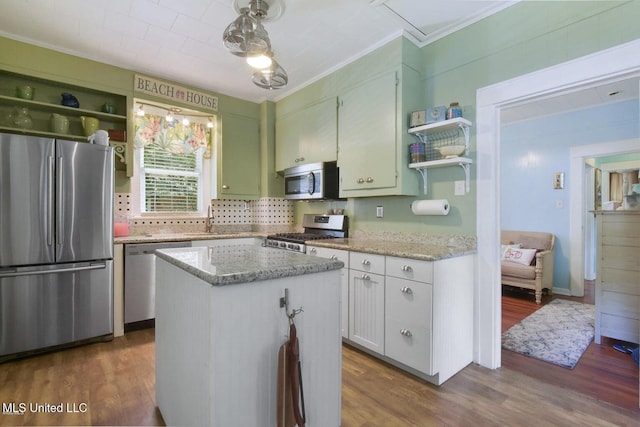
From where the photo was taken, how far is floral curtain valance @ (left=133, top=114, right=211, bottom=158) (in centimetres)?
347

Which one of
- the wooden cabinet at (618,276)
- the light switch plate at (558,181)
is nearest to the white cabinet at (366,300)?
the wooden cabinet at (618,276)

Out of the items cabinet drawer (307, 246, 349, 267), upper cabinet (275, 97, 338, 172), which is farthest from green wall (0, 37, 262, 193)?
cabinet drawer (307, 246, 349, 267)

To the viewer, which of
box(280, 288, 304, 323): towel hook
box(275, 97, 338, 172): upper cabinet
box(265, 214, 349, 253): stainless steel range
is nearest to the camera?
box(280, 288, 304, 323): towel hook

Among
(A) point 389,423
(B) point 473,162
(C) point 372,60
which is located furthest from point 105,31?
(A) point 389,423

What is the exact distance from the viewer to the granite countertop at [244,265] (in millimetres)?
1082

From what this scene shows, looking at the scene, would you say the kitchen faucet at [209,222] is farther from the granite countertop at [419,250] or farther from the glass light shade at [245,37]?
the glass light shade at [245,37]

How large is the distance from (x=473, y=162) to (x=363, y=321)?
148 cm

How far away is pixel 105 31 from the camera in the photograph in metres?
2.55

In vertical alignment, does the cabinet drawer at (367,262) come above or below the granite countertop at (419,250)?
below

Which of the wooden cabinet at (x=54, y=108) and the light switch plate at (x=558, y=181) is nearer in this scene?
the wooden cabinet at (x=54, y=108)

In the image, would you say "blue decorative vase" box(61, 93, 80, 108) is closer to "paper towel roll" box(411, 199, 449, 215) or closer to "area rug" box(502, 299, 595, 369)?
"paper towel roll" box(411, 199, 449, 215)

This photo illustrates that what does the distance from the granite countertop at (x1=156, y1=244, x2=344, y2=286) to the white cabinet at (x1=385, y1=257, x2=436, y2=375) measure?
0.89 m

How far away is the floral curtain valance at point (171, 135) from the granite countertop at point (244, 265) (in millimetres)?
2459

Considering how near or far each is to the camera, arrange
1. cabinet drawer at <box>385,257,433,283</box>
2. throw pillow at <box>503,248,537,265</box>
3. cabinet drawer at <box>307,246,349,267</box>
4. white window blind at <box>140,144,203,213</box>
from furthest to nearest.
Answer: throw pillow at <box>503,248,537,265</box>, white window blind at <box>140,144,203,213</box>, cabinet drawer at <box>307,246,349,267</box>, cabinet drawer at <box>385,257,433,283</box>
